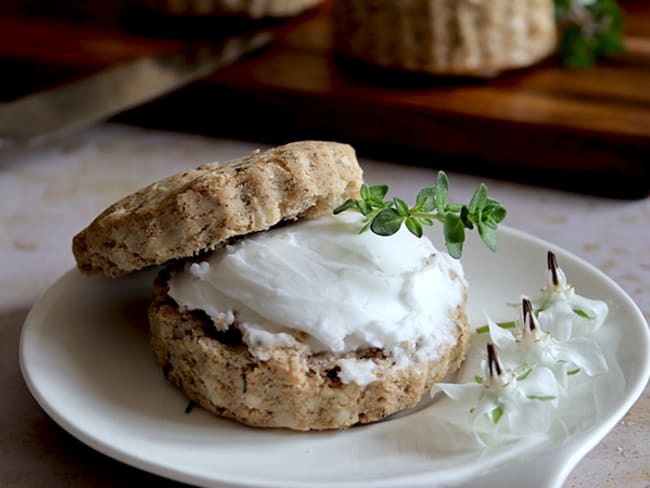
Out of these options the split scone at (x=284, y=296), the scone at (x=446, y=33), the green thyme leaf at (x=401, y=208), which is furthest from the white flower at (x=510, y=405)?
the scone at (x=446, y=33)

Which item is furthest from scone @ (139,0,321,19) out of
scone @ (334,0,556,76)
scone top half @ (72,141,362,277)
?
scone top half @ (72,141,362,277)

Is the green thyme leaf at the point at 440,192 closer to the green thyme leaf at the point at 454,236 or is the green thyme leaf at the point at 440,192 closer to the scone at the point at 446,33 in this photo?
the green thyme leaf at the point at 454,236

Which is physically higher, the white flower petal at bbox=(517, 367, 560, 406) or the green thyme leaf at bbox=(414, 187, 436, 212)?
the green thyme leaf at bbox=(414, 187, 436, 212)

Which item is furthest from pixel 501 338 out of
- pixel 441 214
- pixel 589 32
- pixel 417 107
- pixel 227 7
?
pixel 227 7

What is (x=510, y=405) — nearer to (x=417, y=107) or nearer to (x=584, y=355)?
(x=584, y=355)

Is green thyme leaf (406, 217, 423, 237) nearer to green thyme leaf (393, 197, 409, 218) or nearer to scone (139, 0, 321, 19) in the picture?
green thyme leaf (393, 197, 409, 218)

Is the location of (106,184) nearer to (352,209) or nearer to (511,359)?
(352,209)
